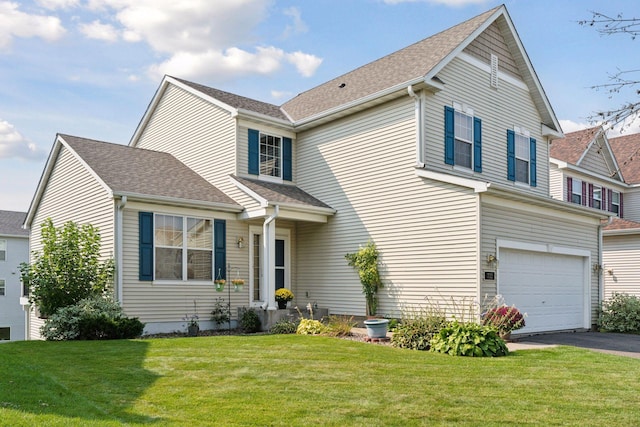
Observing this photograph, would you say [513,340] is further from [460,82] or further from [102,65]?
[102,65]

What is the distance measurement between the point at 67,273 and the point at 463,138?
431 inches

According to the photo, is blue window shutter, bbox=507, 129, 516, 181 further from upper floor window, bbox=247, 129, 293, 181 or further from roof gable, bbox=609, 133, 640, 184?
roof gable, bbox=609, 133, 640, 184

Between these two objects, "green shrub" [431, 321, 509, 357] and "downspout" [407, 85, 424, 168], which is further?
"downspout" [407, 85, 424, 168]

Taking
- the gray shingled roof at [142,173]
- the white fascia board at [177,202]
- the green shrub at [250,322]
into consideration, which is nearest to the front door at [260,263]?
the green shrub at [250,322]

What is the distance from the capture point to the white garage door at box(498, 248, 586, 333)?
14.0 m

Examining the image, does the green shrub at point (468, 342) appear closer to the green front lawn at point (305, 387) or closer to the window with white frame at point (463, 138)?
the green front lawn at point (305, 387)

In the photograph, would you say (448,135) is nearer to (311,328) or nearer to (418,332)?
(418,332)

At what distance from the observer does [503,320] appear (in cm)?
1224

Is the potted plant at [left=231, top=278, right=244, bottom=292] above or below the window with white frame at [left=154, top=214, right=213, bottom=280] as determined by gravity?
below

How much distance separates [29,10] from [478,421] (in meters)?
12.0

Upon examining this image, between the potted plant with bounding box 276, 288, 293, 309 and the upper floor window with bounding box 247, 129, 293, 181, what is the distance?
3.73 meters

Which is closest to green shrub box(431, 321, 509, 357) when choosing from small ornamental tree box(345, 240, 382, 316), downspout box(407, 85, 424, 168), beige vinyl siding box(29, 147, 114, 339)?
small ornamental tree box(345, 240, 382, 316)

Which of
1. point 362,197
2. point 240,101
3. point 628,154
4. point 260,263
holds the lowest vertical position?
point 260,263

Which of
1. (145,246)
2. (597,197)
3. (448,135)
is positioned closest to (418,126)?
(448,135)
